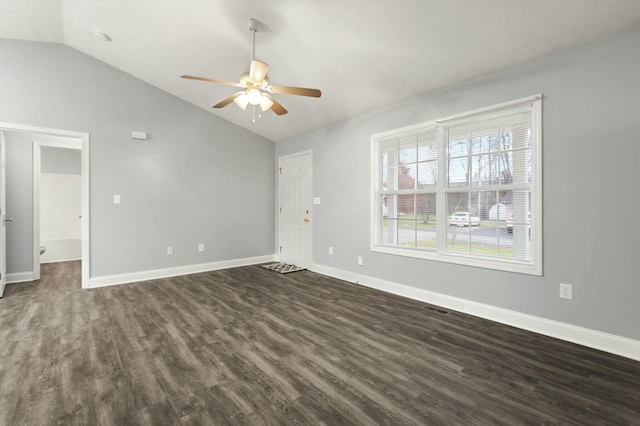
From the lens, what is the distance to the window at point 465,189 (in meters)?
2.97

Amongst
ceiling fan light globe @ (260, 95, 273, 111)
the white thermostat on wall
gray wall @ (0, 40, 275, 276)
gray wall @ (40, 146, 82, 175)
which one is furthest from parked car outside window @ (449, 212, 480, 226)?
gray wall @ (40, 146, 82, 175)

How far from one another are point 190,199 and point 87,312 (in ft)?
7.78

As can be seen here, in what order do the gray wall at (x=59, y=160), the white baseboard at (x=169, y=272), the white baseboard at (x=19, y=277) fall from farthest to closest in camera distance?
the gray wall at (x=59, y=160)
the white baseboard at (x=19, y=277)
the white baseboard at (x=169, y=272)

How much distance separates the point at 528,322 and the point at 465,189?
1466mm

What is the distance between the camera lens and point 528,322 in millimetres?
2898

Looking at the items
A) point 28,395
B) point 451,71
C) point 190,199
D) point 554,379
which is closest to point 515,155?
point 451,71

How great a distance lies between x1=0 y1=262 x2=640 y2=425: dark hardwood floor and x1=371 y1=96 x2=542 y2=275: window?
782mm

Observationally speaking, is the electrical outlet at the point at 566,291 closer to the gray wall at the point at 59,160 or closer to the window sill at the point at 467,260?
the window sill at the point at 467,260

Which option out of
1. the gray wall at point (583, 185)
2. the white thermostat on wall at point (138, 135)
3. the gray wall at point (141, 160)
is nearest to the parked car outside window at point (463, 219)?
the gray wall at point (583, 185)

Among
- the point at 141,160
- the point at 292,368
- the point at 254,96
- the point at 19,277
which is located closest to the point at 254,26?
the point at 254,96

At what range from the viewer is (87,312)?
3422mm

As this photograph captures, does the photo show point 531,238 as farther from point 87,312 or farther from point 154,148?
point 154,148

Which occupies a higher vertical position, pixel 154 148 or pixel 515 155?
pixel 154 148

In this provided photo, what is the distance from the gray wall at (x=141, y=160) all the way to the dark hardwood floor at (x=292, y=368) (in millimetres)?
1405
